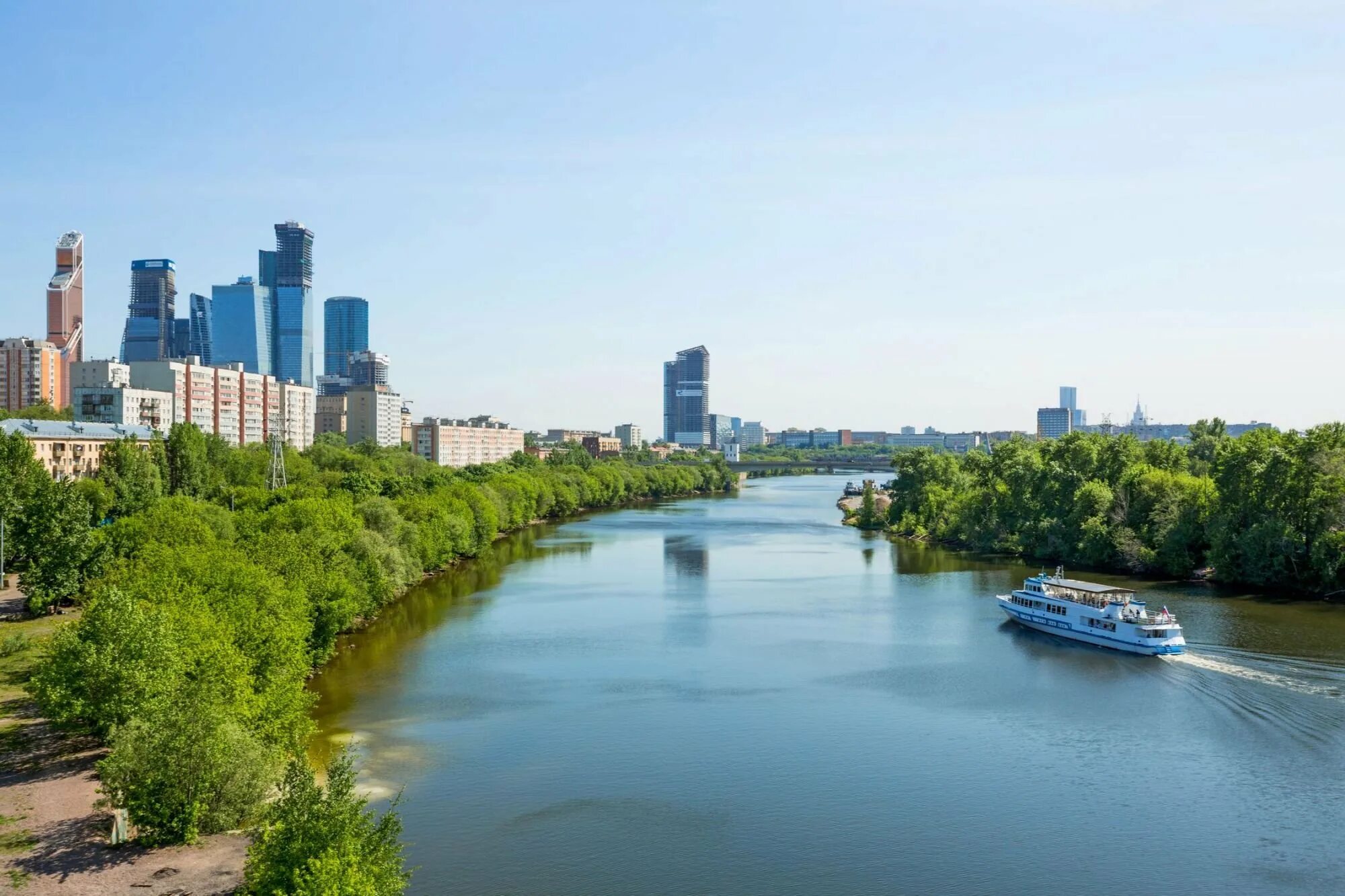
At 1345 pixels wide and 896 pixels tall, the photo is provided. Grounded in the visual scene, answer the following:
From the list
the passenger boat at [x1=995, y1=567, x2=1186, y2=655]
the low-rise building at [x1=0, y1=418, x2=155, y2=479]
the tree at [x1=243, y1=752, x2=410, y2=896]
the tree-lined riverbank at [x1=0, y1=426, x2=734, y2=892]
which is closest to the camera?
the tree at [x1=243, y1=752, x2=410, y2=896]

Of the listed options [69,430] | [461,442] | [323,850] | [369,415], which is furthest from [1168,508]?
[369,415]

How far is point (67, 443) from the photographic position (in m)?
71.2

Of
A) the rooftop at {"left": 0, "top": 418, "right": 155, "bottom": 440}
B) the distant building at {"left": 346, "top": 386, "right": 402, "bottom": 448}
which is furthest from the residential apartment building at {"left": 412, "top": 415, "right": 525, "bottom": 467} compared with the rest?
the rooftop at {"left": 0, "top": 418, "right": 155, "bottom": 440}

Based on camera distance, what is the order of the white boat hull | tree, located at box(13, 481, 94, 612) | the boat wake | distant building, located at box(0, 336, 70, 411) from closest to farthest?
the boat wake, the white boat hull, tree, located at box(13, 481, 94, 612), distant building, located at box(0, 336, 70, 411)

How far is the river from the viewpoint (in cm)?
2011

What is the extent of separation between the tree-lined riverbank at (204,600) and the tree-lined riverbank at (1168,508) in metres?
34.0

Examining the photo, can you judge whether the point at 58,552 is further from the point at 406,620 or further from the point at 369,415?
the point at 369,415

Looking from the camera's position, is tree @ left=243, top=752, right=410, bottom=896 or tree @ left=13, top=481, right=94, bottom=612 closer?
tree @ left=243, top=752, right=410, bottom=896

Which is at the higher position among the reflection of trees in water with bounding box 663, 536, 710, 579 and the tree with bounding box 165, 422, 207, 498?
the tree with bounding box 165, 422, 207, 498

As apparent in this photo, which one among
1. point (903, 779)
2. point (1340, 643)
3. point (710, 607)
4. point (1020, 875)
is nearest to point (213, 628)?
point (903, 779)

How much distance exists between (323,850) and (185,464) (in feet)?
185

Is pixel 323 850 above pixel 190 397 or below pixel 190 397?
below

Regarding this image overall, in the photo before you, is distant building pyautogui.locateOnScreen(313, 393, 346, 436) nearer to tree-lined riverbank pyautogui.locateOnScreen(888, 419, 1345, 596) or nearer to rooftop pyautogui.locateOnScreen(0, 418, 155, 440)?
rooftop pyautogui.locateOnScreen(0, 418, 155, 440)

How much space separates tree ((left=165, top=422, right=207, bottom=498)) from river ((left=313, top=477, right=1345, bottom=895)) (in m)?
23.8
